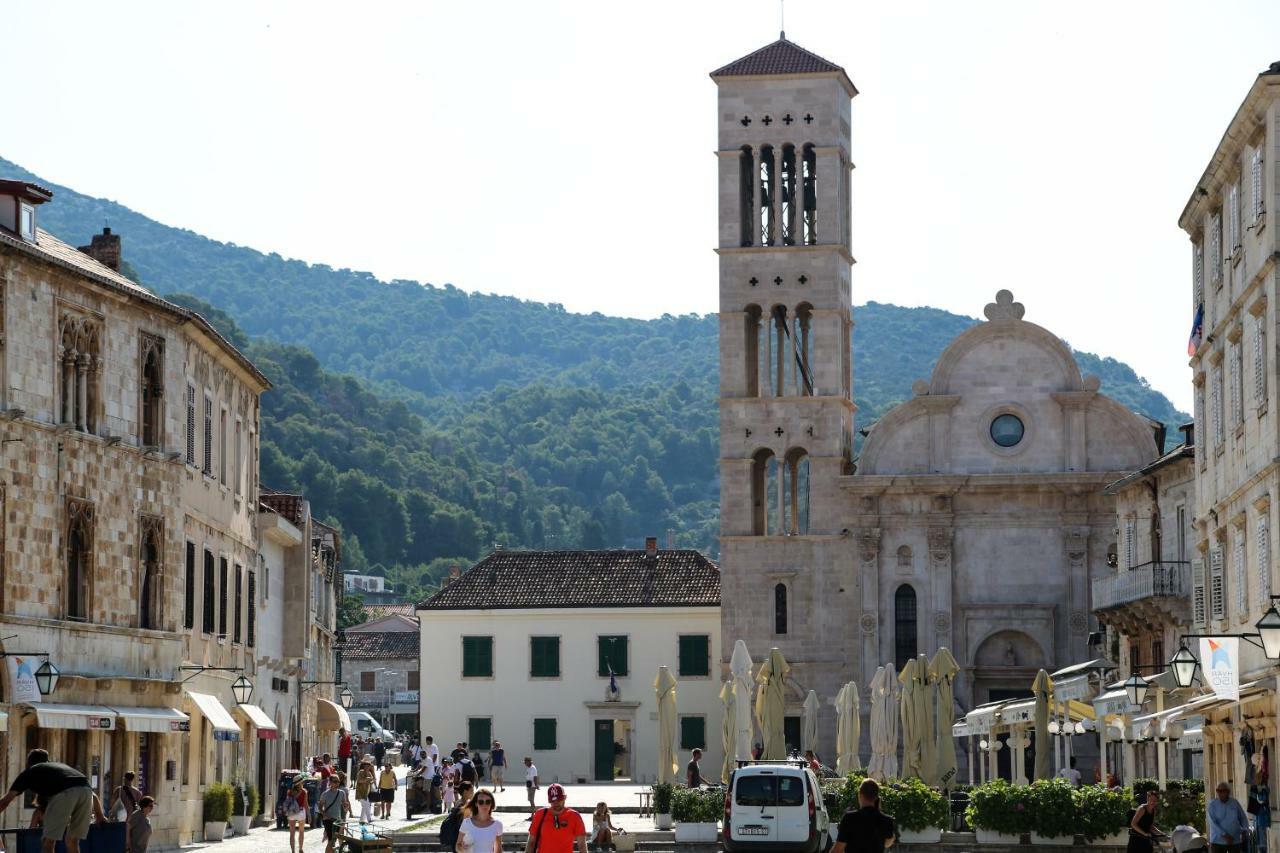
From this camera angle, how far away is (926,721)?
133 feet

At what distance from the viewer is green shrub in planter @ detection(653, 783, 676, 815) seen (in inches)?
1574

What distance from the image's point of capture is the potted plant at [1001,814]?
3275cm

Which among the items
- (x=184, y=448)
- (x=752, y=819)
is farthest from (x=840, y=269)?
(x=752, y=819)

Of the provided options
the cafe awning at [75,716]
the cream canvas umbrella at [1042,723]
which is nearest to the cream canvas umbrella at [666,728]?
the cream canvas umbrella at [1042,723]

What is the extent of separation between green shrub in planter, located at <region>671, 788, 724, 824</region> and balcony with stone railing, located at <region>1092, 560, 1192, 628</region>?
12.5 metres

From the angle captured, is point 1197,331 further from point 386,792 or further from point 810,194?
point 810,194

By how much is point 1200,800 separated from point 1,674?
55.0ft

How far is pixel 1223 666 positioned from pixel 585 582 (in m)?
47.2

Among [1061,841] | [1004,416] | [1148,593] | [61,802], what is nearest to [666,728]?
[1148,593]

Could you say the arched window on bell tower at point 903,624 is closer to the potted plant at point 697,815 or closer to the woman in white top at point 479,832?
the potted plant at point 697,815

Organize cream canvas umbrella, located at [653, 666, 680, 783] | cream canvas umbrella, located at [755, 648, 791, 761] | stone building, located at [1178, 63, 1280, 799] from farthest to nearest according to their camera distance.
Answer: cream canvas umbrella, located at [653, 666, 680, 783] → cream canvas umbrella, located at [755, 648, 791, 761] → stone building, located at [1178, 63, 1280, 799]

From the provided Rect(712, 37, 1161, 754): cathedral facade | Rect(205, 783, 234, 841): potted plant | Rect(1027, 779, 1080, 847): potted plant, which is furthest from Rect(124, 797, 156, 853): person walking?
Rect(712, 37, 1161, 754): cathedral facade

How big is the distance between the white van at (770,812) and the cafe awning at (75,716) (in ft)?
29.6

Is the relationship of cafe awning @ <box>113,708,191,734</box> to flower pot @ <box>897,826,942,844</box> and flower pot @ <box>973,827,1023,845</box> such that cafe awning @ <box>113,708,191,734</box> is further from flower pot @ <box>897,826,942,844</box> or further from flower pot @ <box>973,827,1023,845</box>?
flower pot @ <box>973,827,1023,845</box>
